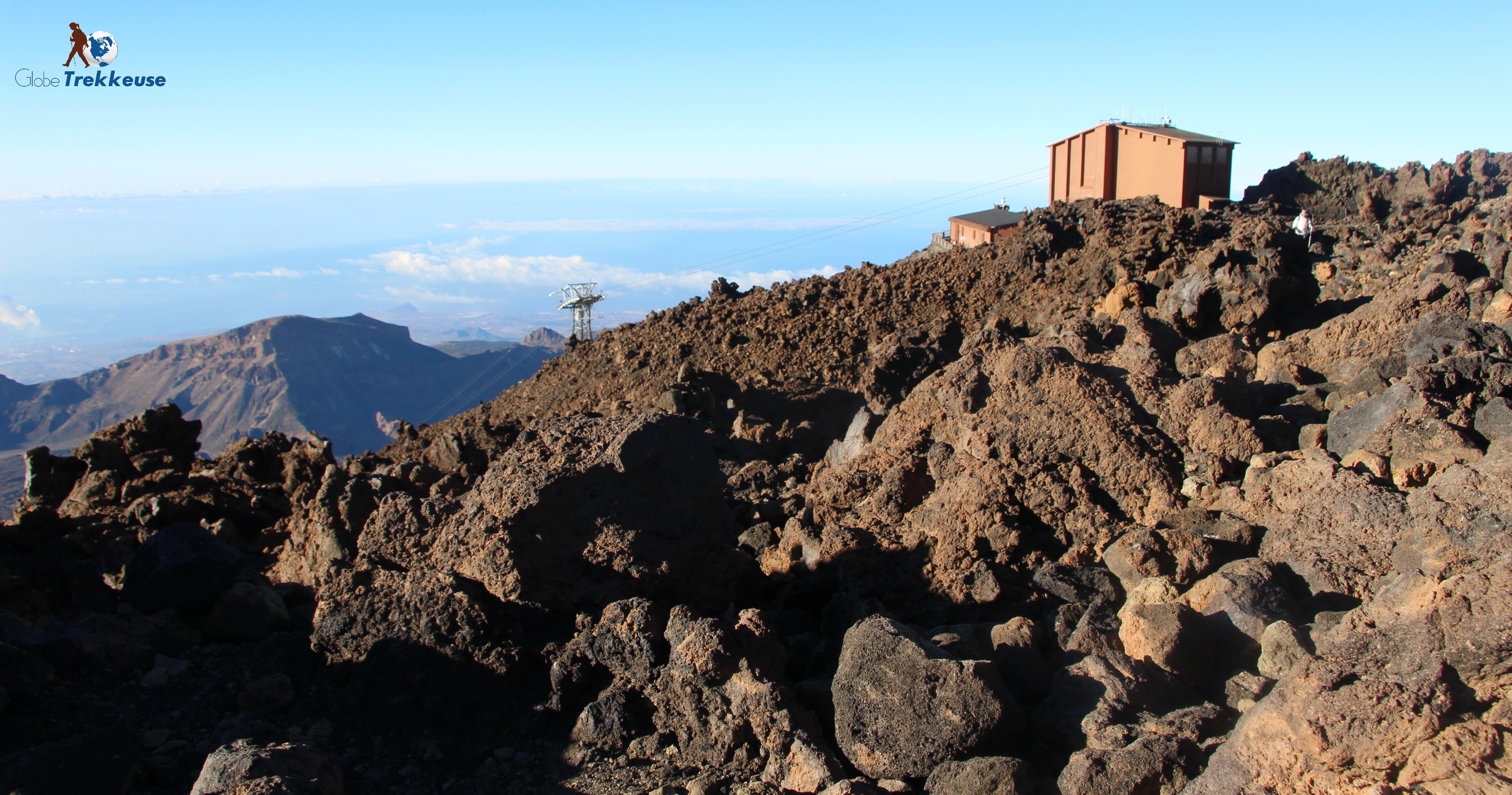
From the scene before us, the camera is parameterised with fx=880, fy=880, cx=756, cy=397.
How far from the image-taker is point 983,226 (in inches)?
913

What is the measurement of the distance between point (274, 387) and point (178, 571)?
8505 centimetres

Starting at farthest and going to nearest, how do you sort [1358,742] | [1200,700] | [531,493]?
1. [531,493]
2. [1200,700]
3. [1358,742]

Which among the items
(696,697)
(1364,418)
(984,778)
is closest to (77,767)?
(696,697)

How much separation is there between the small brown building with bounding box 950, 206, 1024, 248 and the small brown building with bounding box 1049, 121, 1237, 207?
157 centimetres

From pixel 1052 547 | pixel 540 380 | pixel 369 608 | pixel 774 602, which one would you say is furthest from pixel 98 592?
pixel 540 380

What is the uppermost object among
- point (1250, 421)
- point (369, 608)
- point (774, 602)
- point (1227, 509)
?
point (1250, 421)

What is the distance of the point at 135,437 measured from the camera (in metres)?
9.34

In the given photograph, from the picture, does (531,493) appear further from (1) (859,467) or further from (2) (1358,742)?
(2) (1358,742)

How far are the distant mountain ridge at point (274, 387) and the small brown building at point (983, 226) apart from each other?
58654 mm

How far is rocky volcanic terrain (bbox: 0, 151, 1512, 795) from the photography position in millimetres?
3014

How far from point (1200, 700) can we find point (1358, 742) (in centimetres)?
88

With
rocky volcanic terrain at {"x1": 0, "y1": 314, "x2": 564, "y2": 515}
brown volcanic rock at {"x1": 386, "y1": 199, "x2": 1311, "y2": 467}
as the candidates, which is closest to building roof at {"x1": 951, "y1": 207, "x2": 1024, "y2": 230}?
brown volcanic rock at {"x1": 386, "y1": 199, "x2": 1311, "y2": 467}

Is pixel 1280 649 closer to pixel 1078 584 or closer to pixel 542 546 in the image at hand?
pixel 1078 584

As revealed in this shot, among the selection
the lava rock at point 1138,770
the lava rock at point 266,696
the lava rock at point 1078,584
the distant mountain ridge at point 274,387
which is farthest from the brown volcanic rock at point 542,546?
the distant mountain ridge at point 274,387
